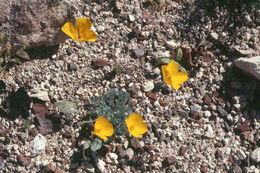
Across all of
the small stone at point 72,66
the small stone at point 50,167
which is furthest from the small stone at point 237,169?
the small stone at point 72,66

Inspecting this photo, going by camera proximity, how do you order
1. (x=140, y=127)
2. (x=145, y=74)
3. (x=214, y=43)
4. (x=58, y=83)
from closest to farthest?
(x=140, y=127) → (x=58, y=83) → (x=145, y=74) → (x=214, y=43)

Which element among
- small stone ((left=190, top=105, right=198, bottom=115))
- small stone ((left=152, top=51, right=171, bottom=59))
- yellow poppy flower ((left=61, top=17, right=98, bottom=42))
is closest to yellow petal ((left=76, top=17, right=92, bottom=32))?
yellow poppy flower ((left=61, top=17, right=98, bottom=42))

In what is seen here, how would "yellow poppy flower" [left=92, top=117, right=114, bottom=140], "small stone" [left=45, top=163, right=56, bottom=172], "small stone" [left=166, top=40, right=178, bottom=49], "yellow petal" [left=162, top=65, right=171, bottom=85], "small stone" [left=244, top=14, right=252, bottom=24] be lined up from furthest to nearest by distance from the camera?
"small stone" [left=244, top=14, right=252, bottom=24] → "small stone" [left=166, top=40, right=178, bottom=49] → "yellow petal" [left=162, top=65, right=171, bottom=85] → "small stone" [left=45, top=163, right=56, bottom=172] → "yellow poppy flower" [left=92, top=117, right=114, bottom=140]

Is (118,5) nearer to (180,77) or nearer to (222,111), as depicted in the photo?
(180,77)

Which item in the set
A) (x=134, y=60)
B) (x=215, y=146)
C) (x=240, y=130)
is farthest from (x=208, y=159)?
(x=134, y=60)

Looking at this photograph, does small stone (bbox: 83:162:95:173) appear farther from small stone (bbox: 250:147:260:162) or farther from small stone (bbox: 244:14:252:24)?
small stone (bbox: 244:14:252:24)

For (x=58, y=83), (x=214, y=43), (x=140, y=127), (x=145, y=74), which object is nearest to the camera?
(x=140, y=127)

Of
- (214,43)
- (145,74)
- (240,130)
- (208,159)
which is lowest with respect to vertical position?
(208,159)

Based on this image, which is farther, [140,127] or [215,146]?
[215,146]

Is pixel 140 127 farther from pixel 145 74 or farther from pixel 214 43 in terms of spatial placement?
pixel 214 43
